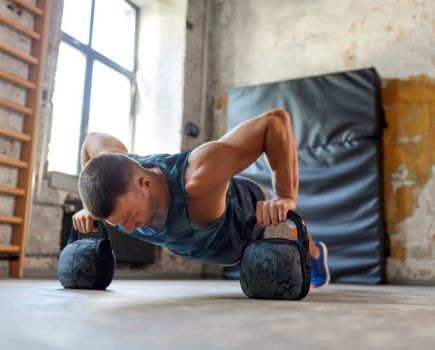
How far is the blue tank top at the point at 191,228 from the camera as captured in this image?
2016mm

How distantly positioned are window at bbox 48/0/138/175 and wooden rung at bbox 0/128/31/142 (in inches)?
15.9

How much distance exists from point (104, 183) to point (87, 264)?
0.59 m

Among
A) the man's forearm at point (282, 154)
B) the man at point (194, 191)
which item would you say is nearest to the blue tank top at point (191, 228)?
the man at point (194, 191)

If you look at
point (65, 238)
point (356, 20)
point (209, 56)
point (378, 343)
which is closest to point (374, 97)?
point (356, 20)

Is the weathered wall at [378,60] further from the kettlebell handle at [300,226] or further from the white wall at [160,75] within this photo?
the kettlebell handle at [300,226]

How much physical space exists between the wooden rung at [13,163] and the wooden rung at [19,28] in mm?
910

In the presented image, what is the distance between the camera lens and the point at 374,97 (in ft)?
15.6

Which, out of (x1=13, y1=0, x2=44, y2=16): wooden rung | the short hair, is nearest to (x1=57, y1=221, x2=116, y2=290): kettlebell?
the short hair

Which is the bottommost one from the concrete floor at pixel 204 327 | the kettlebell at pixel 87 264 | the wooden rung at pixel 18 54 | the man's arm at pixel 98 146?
the concrete floor at pixel 204 327

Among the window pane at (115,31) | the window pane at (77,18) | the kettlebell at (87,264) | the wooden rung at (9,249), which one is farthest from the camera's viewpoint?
the window pane at (115,31)

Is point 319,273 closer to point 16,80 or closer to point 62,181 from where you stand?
point 62,181

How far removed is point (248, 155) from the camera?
2.11 metres

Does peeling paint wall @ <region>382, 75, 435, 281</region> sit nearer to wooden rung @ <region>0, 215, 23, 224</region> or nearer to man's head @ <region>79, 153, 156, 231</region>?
wooden rung @ <region>0, 215, 23, 224</region>

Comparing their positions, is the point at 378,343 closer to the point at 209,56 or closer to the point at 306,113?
the point at 306,113
